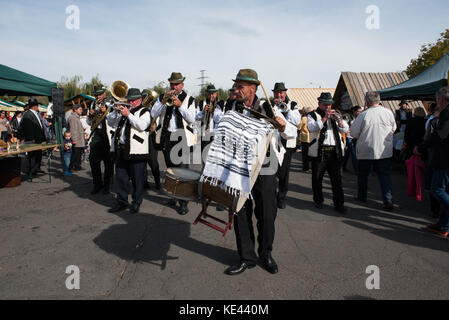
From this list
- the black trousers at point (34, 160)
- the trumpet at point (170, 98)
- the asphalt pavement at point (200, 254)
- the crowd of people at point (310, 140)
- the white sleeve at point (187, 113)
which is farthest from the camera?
the black trousers at point (34, 160)

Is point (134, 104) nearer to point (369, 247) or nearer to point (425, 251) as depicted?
point (369, 247)

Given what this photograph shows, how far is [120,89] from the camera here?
5227 mm

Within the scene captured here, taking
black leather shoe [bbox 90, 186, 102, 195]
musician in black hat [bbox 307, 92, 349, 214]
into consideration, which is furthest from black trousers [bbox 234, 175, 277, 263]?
black leather shoe [bbox 90, 186, 102, 195]

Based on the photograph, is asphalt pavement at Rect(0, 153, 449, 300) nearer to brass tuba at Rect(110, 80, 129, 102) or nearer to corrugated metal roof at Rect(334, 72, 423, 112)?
brass tuba at Rect(110, 80, 129, 102)

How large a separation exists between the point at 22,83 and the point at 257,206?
317 inches

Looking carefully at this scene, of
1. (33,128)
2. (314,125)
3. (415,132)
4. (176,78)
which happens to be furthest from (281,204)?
(33,128)

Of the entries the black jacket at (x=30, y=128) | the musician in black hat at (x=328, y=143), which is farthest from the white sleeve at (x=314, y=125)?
the black jacket at (x=30, y=128)

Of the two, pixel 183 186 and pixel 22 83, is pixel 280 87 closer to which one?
pixel 183 186

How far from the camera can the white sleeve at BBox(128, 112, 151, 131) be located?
5.02 m

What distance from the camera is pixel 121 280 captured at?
307 cm

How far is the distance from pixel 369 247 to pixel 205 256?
2.15 metres

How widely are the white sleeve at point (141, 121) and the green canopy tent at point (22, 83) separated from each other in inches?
176

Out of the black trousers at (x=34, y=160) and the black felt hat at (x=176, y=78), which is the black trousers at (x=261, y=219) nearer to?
the black felt hat at (x=176, y=78)

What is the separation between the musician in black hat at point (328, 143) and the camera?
17.4 feet
